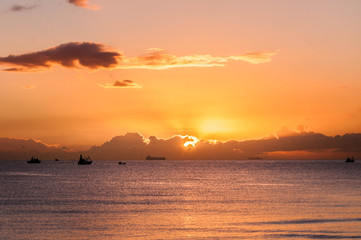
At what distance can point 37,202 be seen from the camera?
9712cm

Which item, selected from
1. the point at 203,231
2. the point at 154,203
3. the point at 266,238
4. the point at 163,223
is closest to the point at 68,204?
the point at 154,203

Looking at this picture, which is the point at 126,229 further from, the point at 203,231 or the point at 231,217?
the point at 231,217

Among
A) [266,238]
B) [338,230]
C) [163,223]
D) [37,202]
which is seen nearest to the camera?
[266,238]

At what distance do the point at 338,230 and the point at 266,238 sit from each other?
10.3 m

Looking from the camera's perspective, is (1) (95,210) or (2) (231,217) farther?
(1) (95,210)

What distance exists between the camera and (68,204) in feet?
307

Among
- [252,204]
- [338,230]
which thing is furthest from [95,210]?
[338,230]

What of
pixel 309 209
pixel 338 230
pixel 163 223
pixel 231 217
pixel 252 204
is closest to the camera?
pixel 338 230

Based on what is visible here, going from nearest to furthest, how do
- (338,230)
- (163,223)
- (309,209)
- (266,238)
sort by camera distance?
(266,238) < (338,230) < (163,223) < (309,209)

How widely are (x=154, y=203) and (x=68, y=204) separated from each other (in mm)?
16063

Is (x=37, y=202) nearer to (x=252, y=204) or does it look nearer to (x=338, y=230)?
(x=252, y=204)

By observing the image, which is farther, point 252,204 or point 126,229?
point 252,204

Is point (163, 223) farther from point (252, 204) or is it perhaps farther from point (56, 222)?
point (252, 204)

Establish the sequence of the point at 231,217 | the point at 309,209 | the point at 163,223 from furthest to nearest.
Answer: the point at 309,209 → the point at 231,217 → the point at 163,223
